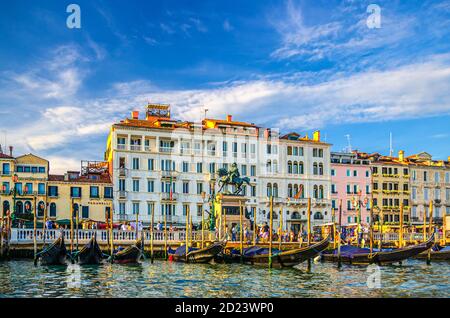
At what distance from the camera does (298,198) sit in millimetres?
44406

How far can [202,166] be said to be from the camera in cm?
4181

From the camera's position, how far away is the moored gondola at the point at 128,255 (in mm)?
23250

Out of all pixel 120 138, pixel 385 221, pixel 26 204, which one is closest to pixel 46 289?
pixel 26 204

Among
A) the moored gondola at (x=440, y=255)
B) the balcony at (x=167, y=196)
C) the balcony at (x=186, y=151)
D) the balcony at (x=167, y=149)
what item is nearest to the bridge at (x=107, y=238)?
the moored gondola at (x=440, y=255)

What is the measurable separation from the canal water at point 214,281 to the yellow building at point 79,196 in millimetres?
15070

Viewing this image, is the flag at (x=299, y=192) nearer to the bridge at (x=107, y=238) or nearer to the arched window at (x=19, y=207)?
the bridge at (x=107, y=238)

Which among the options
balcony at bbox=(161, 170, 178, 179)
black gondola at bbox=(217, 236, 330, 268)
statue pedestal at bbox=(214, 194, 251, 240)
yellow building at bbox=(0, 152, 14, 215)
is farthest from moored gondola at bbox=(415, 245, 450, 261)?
yellow building at bbox=(0, 152, 14, 215)

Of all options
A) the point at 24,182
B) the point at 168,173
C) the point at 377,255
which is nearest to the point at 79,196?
the point at 24,182

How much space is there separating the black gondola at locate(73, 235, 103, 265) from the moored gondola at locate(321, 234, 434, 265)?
9.18m

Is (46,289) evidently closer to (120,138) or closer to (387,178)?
(120,138)

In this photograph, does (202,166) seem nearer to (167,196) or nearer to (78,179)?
(167,196)

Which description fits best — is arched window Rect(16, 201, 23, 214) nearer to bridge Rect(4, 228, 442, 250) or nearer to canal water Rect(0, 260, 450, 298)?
bridge Rect(4, 228, 442, 250)

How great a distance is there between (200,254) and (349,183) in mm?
25327

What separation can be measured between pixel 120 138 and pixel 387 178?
21.8m
